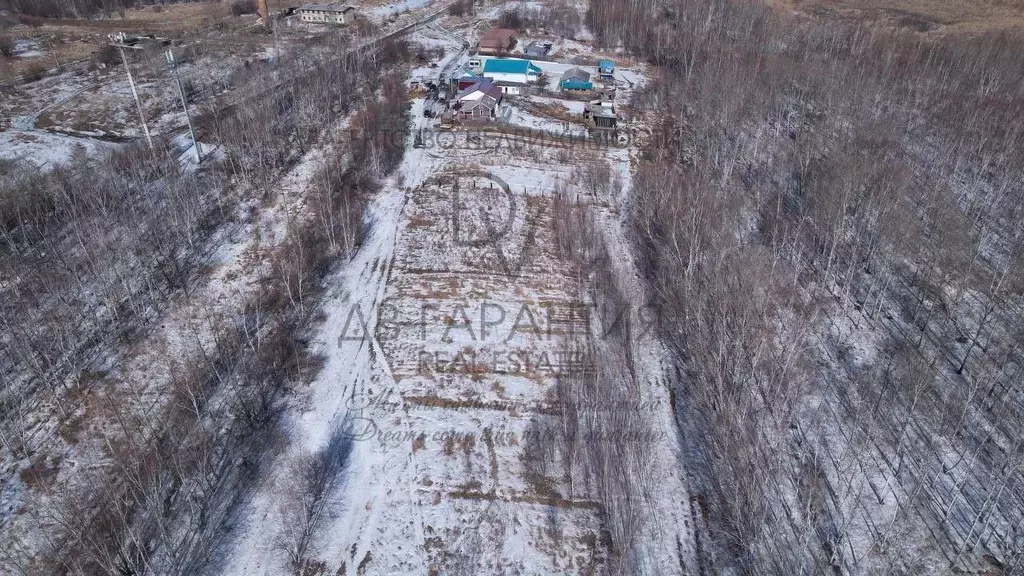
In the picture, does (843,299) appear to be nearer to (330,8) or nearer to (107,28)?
(330,8)

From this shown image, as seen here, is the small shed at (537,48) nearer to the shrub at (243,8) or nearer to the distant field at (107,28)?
the distant field at (107,28)

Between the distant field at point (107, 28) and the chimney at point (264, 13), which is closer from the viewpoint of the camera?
the distant field at point (107, 28)

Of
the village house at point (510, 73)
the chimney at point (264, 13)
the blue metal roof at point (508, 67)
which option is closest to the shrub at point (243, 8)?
the chimney at point (264, 13)

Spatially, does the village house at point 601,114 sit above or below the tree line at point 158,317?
above

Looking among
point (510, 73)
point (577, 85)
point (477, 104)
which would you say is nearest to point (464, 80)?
point (510, 73)

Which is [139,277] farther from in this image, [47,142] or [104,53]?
[104,53]
